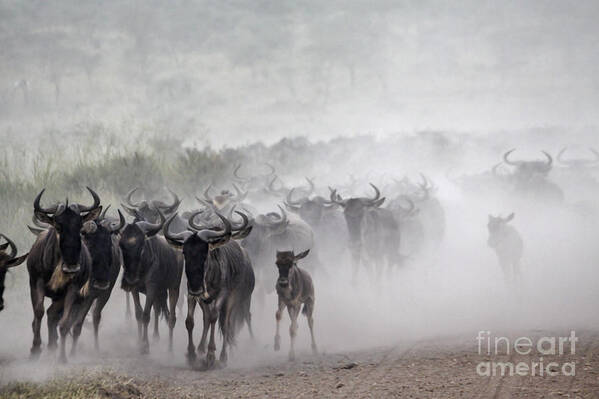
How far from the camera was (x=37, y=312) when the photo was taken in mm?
9742

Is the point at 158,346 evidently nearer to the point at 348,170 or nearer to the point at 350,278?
the point at 350,278

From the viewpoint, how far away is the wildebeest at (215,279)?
995 cm

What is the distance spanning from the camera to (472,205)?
32.8 m

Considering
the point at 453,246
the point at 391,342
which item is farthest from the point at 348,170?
the point at 391,342

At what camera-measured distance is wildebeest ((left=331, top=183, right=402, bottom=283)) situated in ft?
62.4

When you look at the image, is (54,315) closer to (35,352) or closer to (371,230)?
(35,352)

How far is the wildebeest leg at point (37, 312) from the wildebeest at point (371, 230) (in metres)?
10.3

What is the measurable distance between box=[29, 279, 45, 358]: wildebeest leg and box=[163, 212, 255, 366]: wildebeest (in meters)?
2.20

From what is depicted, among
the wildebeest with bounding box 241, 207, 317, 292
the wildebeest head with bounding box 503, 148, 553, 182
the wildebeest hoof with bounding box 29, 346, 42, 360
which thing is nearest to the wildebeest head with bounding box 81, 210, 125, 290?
the wildebeest hoof with bounding box 29, 346, 42, 360

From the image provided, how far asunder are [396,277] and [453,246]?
7.61m

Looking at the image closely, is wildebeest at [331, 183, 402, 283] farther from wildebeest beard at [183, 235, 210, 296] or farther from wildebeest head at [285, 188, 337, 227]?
wildebeest beard at [183, 235, 210, 296]

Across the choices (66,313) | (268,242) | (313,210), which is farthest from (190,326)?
(313,210)

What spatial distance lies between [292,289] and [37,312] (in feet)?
14.5

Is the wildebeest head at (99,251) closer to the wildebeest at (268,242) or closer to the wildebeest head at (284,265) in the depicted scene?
the wildebeest head at (284,265)
